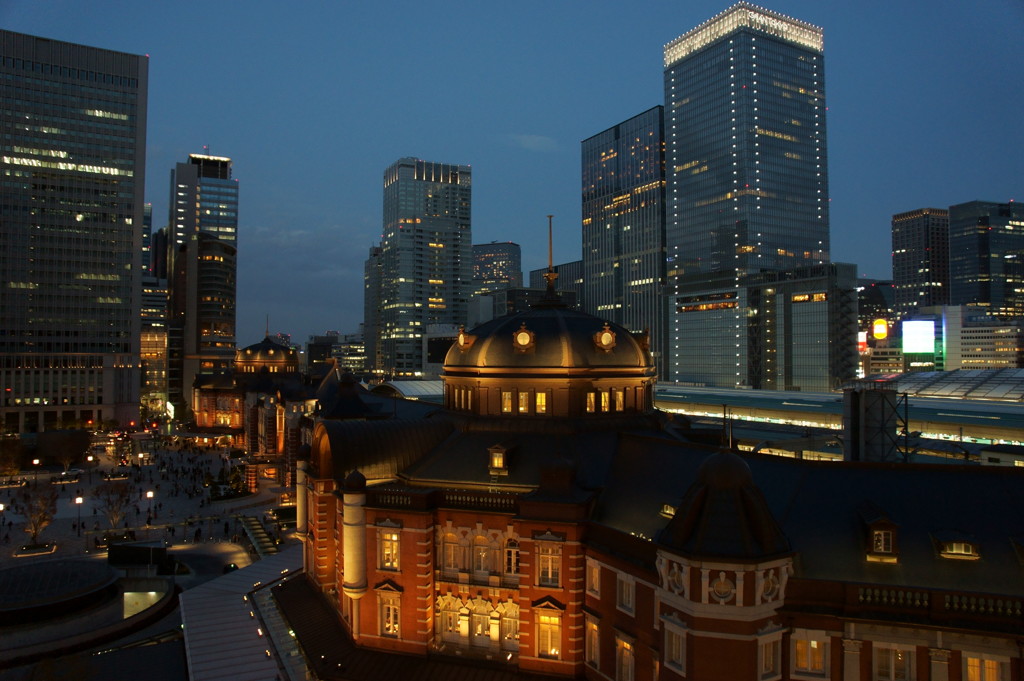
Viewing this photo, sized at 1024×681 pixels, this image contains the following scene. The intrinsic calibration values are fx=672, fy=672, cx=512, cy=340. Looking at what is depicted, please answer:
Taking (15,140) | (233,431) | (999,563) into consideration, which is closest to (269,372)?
(233,431)

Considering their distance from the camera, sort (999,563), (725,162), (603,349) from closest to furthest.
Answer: (999,563), (603,349), (725,162)

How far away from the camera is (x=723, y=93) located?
557 feet

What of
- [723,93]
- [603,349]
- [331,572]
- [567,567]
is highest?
[723,93]

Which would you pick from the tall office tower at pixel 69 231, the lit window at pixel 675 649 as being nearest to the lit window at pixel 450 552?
the lit window at pixel 675 649

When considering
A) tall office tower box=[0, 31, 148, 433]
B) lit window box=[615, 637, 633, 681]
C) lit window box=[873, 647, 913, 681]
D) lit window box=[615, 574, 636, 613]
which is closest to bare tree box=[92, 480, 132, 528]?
lit window box=[615, 637, 633, 681]

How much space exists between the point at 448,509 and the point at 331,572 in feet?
40.9

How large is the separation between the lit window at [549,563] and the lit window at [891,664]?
43.6ft

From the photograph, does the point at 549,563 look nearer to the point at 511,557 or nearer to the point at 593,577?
the point at 593,577

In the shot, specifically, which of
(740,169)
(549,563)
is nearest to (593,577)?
(549,563)

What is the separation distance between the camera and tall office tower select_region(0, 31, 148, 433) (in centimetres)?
13275

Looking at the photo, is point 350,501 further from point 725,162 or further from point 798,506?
point 725,162

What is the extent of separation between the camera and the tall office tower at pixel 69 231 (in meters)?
133

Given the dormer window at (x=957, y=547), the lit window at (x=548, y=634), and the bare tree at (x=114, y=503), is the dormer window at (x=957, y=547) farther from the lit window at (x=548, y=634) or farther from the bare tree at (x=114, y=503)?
the bare tree at (x=114, y=503)

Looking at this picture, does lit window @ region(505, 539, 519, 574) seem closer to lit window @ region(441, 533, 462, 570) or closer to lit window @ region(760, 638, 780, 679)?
lit window @ region(441, 533, 462, 570)
